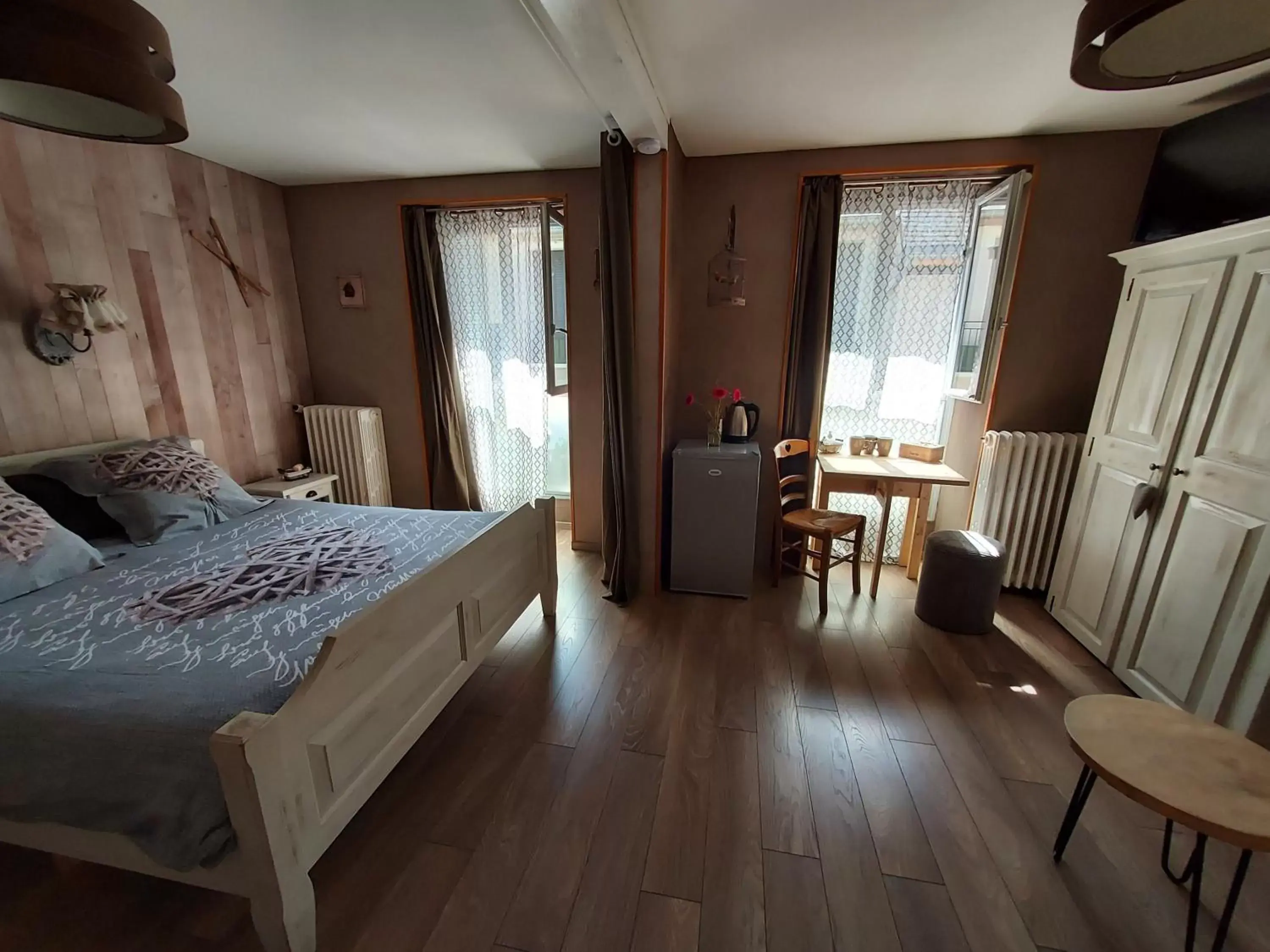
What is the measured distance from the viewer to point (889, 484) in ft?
9.11

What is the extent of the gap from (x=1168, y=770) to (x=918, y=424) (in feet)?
7.18

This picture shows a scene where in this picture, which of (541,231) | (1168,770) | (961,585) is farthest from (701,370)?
(1168,770)

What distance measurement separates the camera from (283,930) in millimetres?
1094

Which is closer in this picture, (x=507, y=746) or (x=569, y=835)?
(x=569, y=835)

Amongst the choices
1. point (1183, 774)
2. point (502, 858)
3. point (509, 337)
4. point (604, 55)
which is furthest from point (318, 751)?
point (509, 337)

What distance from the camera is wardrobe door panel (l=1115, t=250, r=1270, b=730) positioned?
166 centimetres

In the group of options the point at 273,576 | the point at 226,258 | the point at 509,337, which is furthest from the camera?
the point at 509,337

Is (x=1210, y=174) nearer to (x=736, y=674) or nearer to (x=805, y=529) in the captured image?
(x=805, y=529)

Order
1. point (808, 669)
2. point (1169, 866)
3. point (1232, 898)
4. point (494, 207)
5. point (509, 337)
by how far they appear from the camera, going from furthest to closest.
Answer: point (509, 337) < point (494, 207) < point (808, 669) < point (1169, 866) < point (1232, 898)

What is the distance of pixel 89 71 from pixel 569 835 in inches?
84.8

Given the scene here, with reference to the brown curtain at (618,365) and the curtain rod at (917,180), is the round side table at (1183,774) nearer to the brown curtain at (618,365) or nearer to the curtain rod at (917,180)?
the brown curtain at (618,365)

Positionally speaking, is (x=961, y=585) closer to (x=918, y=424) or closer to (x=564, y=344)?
(x=918, y=424)

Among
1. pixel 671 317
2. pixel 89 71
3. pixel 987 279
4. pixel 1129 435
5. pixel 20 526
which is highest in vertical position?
pixel 89 71

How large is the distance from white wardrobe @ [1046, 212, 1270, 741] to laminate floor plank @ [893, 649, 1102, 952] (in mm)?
815
